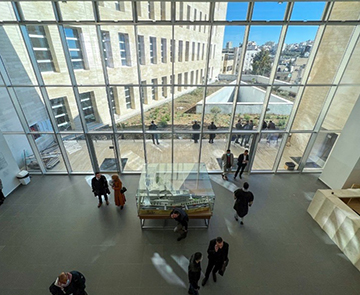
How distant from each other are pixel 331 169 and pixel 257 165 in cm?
250

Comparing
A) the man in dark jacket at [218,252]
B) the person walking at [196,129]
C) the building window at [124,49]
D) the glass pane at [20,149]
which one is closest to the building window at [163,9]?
the building window at [124,49]

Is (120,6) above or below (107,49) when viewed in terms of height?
above

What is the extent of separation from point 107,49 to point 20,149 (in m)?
5.26

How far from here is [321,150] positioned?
7.44 meters

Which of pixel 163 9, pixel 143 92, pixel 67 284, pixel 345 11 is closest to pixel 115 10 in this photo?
pixel 163 9

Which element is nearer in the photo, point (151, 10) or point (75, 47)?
point (151, 10)

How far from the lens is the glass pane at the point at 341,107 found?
605 centimetres

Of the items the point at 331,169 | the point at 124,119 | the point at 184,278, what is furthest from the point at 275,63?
→ the point at 184,278

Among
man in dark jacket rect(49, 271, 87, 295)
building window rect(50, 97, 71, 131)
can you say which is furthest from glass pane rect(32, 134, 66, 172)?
man in dark jacket rect(49, 271, 87, 295)

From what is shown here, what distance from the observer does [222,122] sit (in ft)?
23.1

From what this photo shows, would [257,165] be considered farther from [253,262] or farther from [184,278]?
[184,278]

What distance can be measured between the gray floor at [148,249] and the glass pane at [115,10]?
5541 millimetres

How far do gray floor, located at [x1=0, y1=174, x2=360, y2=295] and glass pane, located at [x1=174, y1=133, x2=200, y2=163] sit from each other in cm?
195

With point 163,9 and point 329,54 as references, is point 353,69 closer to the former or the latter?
point 329,54
